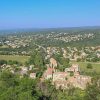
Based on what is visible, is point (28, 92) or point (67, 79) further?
point (67, 79)

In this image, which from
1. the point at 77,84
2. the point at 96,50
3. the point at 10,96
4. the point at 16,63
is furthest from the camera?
the point at 96,50

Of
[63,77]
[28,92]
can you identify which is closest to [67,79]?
[63,77]

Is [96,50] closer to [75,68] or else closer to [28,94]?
[75,68]

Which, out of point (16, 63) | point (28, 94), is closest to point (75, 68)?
point (16, 63)

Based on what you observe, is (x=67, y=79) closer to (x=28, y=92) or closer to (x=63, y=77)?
(x=63, y=77)

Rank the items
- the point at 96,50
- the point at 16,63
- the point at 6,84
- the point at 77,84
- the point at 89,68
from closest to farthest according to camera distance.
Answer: the point at 6,84
the point at 77,84
the point at 89,68
the point at 16,63
the point at 96,50

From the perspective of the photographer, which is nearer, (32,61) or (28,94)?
(28,94)

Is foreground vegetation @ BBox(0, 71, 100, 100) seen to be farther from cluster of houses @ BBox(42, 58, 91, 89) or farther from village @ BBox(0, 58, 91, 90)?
village @ BBox(0, 58, 91, 90)

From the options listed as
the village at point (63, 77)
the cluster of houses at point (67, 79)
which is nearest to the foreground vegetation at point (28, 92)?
the cluster of houses at point (67, 79)

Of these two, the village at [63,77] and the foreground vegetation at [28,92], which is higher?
the foreground vegetation at [28,92]

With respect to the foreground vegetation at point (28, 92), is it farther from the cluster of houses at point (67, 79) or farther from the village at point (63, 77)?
the village at point (63, 77)

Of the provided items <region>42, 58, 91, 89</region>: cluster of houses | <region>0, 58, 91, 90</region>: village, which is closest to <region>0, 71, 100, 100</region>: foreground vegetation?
<region>42, 58, 91, 89</region>: cluster of houses
